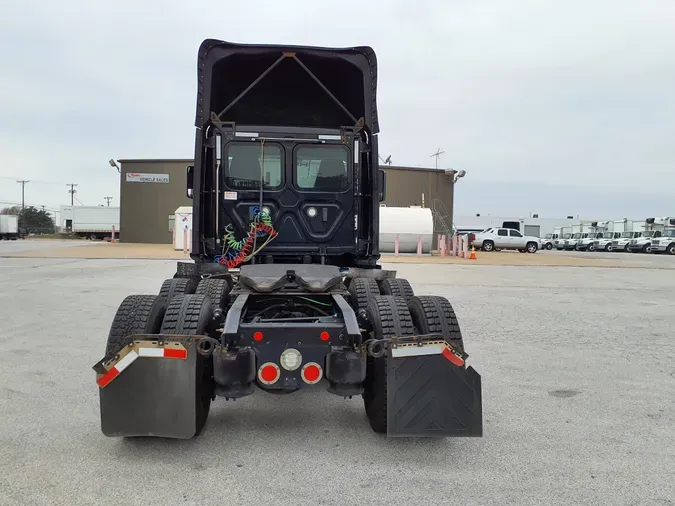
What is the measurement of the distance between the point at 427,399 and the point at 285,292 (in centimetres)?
141

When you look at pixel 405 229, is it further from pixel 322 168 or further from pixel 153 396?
pixel 153 396

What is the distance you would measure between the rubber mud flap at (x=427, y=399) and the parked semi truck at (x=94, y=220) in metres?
52.3

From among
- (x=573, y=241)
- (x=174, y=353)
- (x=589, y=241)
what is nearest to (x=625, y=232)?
(x=589, y=241)

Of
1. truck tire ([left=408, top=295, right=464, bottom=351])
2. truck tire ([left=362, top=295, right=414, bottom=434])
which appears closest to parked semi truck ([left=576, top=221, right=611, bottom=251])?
truck tire ([left=408, top=295, right=464, bottom=351])

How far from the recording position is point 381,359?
12.1ft

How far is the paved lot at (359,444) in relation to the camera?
10.3ft

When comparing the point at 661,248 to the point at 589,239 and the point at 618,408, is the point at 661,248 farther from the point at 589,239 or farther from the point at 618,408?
the point at 618,408

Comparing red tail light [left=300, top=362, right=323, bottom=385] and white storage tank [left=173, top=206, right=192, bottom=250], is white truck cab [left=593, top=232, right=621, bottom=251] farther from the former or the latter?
red tail light [left=300, top=362, right=323, bottom=385]

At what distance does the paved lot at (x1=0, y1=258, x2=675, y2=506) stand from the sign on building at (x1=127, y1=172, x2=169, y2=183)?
1429 inches

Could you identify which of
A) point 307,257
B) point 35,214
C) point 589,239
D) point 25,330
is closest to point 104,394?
point 307,257

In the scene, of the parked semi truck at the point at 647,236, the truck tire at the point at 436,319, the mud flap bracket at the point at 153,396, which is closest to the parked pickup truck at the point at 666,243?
the parked semi truck at the point at 647,236

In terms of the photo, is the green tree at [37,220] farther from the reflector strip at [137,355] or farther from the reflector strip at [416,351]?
the reflector strip at [416,351]

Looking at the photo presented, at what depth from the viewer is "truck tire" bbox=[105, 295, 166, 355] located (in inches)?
156

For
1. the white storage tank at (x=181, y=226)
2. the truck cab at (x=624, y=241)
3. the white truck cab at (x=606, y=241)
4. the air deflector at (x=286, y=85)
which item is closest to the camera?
the air deflector at (x=286, y=85)
